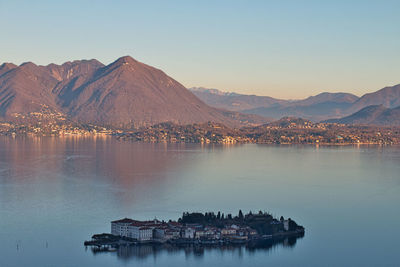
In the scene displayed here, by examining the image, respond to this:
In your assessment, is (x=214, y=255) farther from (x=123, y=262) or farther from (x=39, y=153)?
(x=39, y=153)

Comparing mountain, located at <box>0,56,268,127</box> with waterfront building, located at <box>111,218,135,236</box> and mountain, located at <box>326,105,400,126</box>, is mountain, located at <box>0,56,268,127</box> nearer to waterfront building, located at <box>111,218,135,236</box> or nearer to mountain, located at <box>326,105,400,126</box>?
mountain, located at <box>326,105,400,126</box>

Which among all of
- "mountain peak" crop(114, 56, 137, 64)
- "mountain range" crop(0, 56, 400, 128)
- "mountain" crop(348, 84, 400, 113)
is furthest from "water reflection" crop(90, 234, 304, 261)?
"mountain" crop(348, 84, 400, 113)

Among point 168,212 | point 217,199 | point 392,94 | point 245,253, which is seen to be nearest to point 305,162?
point 217,199

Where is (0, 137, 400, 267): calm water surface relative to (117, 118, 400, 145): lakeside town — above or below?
below

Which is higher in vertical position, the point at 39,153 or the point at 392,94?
the point at 392,94

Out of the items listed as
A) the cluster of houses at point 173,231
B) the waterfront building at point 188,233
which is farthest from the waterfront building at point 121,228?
the waterfront building at point 188,233

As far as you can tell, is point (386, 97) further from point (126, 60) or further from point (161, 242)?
point (161, 242)
